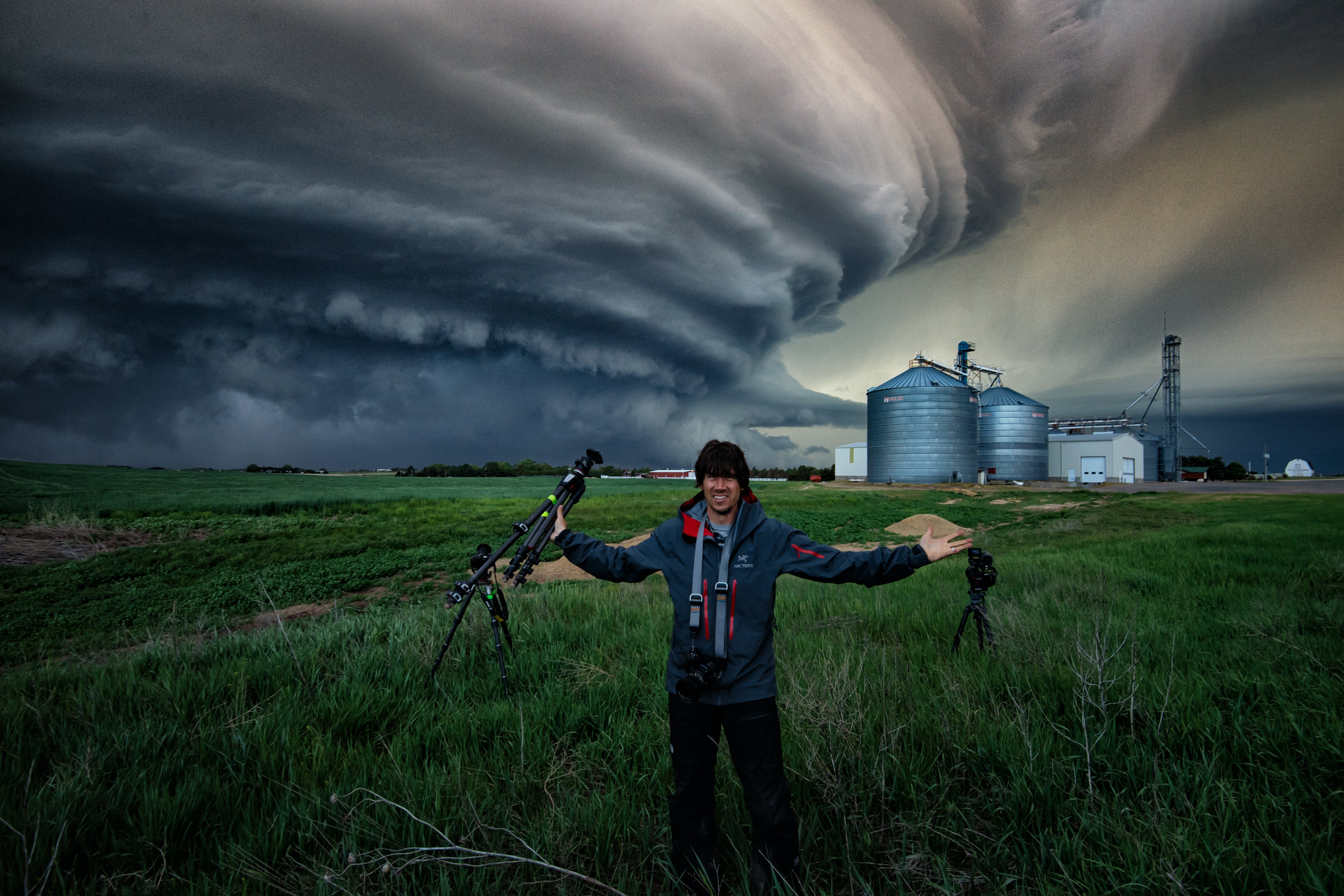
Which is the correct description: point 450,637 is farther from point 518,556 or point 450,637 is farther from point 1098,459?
point 1098,459

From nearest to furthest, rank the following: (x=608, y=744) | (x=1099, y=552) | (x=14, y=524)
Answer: (x=608, y=744)
(x=1099, y=552)
(x=14, y=524)

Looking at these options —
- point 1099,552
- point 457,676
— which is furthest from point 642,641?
point 1099,552

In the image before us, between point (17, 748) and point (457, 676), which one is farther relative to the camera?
point (457, 676)

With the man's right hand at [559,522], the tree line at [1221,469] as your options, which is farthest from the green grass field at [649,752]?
the tree line at [1221,469]

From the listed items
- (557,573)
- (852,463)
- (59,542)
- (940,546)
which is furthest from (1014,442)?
(59,542)

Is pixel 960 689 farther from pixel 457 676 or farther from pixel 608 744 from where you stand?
pixel 457 676

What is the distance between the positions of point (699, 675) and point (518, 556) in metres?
1.74

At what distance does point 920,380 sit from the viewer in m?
56.5

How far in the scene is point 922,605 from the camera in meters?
7.91

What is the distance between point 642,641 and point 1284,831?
5.07 meters

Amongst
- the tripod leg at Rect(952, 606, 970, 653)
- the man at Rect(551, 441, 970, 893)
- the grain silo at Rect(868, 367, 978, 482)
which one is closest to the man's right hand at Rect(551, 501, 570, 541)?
the man at Rect(551, 441, 970, 893)

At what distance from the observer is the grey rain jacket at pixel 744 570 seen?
8.41ft

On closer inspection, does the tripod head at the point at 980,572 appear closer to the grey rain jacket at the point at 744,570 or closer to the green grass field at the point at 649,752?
the green grass field at the point at 649,752

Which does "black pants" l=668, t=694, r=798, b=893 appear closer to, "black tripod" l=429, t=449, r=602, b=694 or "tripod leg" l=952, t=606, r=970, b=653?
"black tripod" l=429, t=449, r=602, b=694
